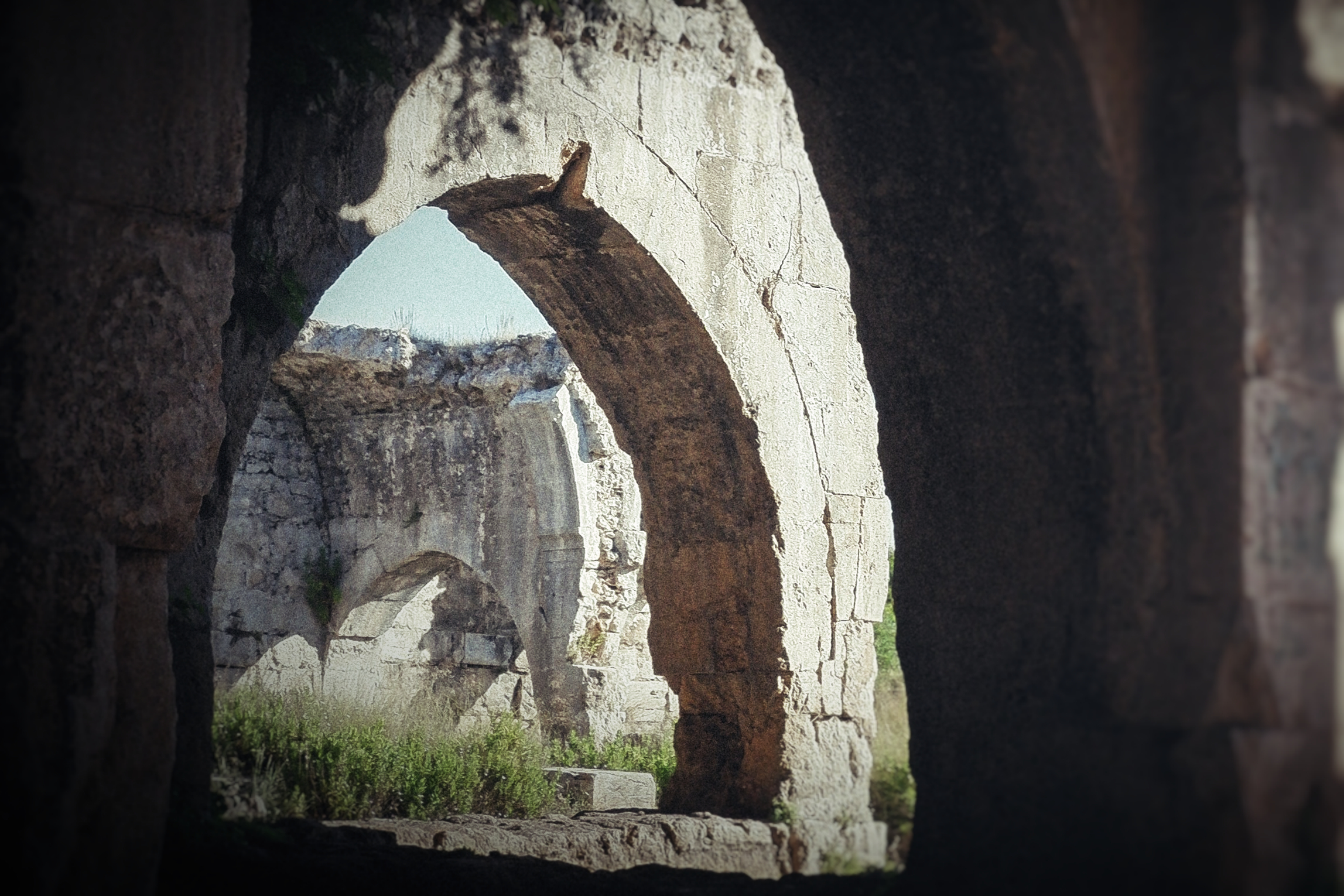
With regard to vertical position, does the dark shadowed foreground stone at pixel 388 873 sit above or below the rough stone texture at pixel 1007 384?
below

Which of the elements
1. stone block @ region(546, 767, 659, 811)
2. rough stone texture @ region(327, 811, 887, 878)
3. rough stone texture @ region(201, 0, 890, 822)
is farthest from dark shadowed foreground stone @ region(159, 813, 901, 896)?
stone block @ region(546, 767, 659, 811)

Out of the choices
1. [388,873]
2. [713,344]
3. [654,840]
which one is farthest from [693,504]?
[388,873]

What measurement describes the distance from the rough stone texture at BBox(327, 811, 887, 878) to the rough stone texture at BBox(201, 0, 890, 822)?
157 mm

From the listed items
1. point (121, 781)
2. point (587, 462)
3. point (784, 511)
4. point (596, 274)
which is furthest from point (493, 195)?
point (587, 462)

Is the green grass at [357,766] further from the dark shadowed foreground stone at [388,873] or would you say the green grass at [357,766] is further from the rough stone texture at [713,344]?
the rough stone texture at [713,344]

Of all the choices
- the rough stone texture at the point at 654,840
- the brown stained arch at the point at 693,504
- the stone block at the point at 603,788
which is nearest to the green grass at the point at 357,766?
the stone block at the point at 603,788

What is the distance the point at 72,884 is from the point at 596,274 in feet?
11.7

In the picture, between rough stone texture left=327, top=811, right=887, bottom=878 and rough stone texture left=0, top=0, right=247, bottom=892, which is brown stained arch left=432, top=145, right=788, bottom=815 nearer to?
rough stone texture left=327, top=811, right=887, bottom=878

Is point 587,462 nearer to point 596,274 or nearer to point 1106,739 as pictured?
point 596,274

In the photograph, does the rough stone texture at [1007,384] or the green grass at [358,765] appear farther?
the green grass at [358,765]

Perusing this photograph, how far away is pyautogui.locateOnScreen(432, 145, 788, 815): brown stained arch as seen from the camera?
5.11m

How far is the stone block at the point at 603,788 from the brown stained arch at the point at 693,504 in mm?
1696

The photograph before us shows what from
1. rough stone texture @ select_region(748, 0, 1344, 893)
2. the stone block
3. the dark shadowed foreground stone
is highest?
rough stone texture @ select_region(748, 0, 1344, 893)

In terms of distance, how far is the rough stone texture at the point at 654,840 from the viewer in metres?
4.16
